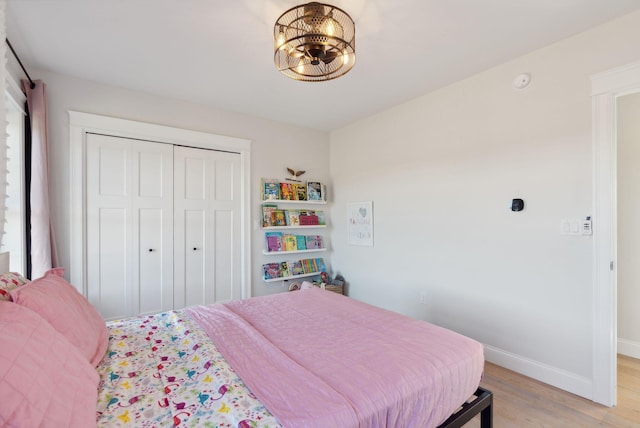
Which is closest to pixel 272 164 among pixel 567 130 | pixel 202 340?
pixel 202 340

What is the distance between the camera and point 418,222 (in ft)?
10.4

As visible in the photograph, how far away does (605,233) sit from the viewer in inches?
78.0

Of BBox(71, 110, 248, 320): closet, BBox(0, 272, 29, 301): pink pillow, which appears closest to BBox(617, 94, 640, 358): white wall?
BBox(71, 110, 248, 320): closet

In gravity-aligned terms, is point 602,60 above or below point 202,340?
above

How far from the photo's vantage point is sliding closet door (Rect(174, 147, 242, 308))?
3.22 metres

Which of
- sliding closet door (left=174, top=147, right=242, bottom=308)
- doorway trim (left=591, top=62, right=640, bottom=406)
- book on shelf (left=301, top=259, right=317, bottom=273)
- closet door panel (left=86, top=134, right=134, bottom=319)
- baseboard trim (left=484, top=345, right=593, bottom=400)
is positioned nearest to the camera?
doorway trim (left=591, top=62, right=640, bottom=406)

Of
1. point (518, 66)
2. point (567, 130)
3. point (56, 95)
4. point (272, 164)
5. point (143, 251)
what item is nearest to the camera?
point (567, 130)

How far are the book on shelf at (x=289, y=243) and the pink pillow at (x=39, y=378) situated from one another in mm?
2833

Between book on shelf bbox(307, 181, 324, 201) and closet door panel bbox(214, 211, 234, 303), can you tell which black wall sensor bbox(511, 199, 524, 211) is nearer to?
book on shelf bbox(307, 181, 324, 201)

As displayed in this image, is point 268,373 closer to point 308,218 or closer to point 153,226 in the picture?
point 153,226

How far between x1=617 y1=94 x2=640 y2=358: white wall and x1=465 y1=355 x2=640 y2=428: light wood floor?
1.63 feet

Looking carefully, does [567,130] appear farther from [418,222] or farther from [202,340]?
[202,340]

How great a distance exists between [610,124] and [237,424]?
2714mm

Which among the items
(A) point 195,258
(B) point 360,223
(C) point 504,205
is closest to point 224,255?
(A) point 195,258
